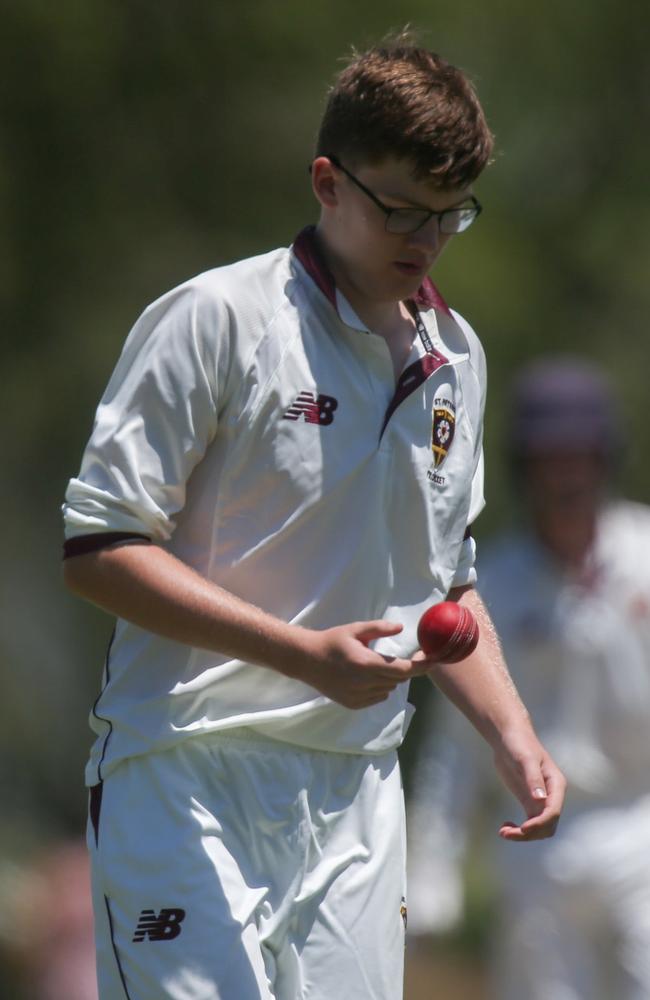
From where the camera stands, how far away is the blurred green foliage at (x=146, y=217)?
13.8m

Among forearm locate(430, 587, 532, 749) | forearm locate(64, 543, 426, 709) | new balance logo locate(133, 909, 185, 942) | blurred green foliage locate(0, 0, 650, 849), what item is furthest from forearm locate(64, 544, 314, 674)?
blurred green foliage locate(0, 0, 650, 849)

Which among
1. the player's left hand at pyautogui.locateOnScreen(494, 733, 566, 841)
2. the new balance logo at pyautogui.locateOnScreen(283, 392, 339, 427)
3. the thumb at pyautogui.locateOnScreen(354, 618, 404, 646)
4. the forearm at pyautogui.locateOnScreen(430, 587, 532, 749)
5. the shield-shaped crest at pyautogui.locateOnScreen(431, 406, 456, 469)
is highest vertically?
the new balance logo at pyautogui.locateOnScreen(283, 392, 339, 427)

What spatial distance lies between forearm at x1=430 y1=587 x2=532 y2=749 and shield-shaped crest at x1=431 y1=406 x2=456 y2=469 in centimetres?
42

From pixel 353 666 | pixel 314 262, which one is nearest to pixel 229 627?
pixel 353 666

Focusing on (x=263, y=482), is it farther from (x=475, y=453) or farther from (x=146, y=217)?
(x=146, y=217)

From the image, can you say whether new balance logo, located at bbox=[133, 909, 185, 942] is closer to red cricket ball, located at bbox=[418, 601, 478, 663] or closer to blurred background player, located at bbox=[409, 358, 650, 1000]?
red cricket ball, located at bbox=[418, 601, 478, 663]

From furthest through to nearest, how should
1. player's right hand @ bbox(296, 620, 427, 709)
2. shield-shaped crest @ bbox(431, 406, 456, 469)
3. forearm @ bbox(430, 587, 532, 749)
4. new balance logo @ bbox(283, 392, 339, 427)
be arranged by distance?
forearm @ bbox(430, 587, 532, 749) < shield-shaped crest @ bbox(431, 406, 456, 469) < new balance logo @ bbox(283, 392, 339, 427) < player's right hand @ bbox(296, 620, 427, 709)

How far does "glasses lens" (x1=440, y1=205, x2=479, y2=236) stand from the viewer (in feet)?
11.4

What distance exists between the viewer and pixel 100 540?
329 cm

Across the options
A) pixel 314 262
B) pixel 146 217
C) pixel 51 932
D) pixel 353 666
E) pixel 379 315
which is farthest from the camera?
pixel 146 217

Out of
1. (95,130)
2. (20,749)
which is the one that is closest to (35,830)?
(20,749)

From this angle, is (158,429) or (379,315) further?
(379,315)

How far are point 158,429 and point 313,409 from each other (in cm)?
32

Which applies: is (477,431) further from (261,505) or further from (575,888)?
(575,888)
